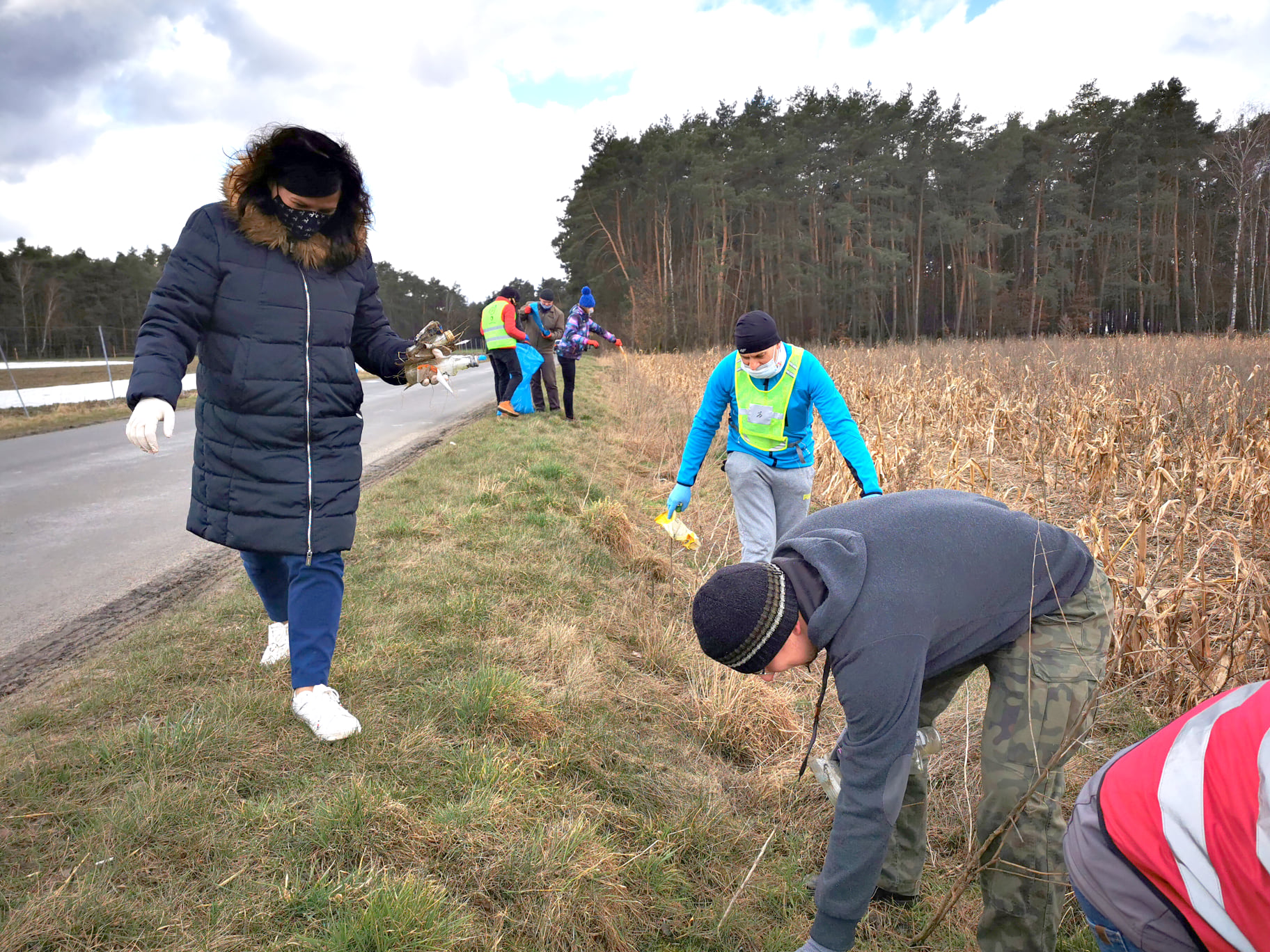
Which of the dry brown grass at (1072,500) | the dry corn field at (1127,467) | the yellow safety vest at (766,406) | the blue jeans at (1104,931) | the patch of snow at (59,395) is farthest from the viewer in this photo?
the patch of snow at (59,395)

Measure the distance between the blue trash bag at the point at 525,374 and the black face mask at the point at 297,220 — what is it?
8659mm

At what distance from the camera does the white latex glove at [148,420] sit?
222cm

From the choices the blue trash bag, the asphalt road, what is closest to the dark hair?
the asphalt road

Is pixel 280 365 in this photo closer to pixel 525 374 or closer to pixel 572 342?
pixel 572 342

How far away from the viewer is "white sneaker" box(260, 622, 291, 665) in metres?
3.17

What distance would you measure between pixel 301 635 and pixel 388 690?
0.54 metres

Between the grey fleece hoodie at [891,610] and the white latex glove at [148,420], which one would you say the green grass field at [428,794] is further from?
the white latex glove at [148,420]

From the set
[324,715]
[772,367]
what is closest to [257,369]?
[324,715]

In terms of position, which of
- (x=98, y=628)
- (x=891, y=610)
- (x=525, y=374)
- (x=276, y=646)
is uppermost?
(x=525, y=374)

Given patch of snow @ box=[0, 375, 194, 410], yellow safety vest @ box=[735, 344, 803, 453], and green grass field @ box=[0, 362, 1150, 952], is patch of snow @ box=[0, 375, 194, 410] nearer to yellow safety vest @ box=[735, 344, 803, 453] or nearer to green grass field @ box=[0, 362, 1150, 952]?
green grass field @ box=[0, 362, 1150, 952]

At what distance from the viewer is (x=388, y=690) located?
10.1 ft

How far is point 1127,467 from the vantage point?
6.47 meters

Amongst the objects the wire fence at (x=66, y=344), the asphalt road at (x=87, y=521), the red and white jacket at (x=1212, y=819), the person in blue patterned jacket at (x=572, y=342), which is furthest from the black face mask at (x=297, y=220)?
the wire fence at (x=66, y=344)

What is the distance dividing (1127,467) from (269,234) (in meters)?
6.74
